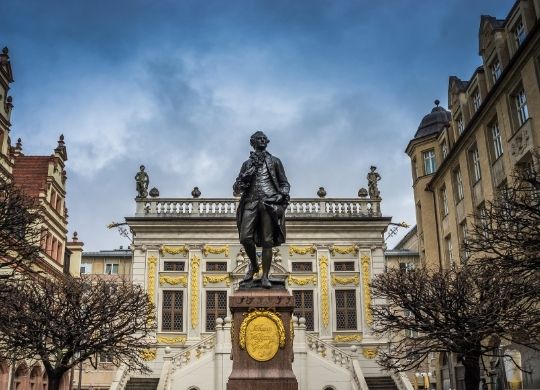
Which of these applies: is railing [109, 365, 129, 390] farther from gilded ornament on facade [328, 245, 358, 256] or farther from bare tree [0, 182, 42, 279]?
gilded ornament on facade [328, 245, 358, 256]

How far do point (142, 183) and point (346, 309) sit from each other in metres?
13.3

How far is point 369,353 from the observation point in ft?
96.5

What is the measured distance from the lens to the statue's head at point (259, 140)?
32.2 feet

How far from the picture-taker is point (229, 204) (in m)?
32.3

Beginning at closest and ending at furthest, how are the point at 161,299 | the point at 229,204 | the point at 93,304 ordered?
the point at 93,304 < the point at 161,299 < the point at 229,204

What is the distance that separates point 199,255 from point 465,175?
14.2m

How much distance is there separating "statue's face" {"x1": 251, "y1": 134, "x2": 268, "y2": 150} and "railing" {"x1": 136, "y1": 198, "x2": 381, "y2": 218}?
22.1m

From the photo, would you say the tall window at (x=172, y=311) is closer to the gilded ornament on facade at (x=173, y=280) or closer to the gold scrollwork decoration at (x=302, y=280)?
the gilded ornament on facade at (x=173, y=280)

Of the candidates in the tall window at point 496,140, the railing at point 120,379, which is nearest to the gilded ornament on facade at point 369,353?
the tall window at point 496,140

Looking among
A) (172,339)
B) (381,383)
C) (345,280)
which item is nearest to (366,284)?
(345,280)

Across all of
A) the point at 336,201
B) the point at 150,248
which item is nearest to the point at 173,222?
the point at 150,248

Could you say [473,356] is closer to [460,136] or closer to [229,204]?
[460,136]

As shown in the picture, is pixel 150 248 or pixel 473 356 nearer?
pixel 473 356

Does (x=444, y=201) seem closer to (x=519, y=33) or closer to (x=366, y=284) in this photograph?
(x=366, y=284)
